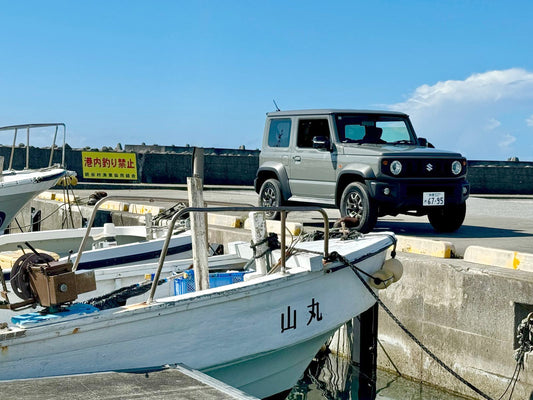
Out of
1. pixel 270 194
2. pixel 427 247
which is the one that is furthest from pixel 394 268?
pixel 270 194

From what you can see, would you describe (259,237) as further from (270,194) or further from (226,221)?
(270,194)

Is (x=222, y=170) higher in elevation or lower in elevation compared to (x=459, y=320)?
higher

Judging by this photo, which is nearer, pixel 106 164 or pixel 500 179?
pixel 500 179

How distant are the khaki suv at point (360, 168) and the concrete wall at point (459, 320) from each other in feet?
7.53

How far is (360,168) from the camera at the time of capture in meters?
10.5

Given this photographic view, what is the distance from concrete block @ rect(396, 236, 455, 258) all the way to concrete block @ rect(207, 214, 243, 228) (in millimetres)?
3498

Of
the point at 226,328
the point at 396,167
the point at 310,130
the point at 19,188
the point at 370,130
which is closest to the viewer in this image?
the point at 226,328

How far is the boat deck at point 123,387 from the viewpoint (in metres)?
4.66

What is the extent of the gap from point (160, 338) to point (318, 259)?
1483 millimetres

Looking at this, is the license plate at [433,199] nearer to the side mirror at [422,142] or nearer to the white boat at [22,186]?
the side mirror at [422,142]

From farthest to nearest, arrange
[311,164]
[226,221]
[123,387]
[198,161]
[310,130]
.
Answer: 1. [226,221]
2. [310,130]
3. [311,164]
4. [198,161]
5. [123,387]

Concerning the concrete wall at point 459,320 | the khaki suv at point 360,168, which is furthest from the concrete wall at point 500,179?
the concrete wall at point 459,320

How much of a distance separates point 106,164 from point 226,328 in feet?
82.8

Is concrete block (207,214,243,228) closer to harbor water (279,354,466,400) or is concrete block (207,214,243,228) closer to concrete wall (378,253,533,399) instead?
harbor water (279,354,466,400)
